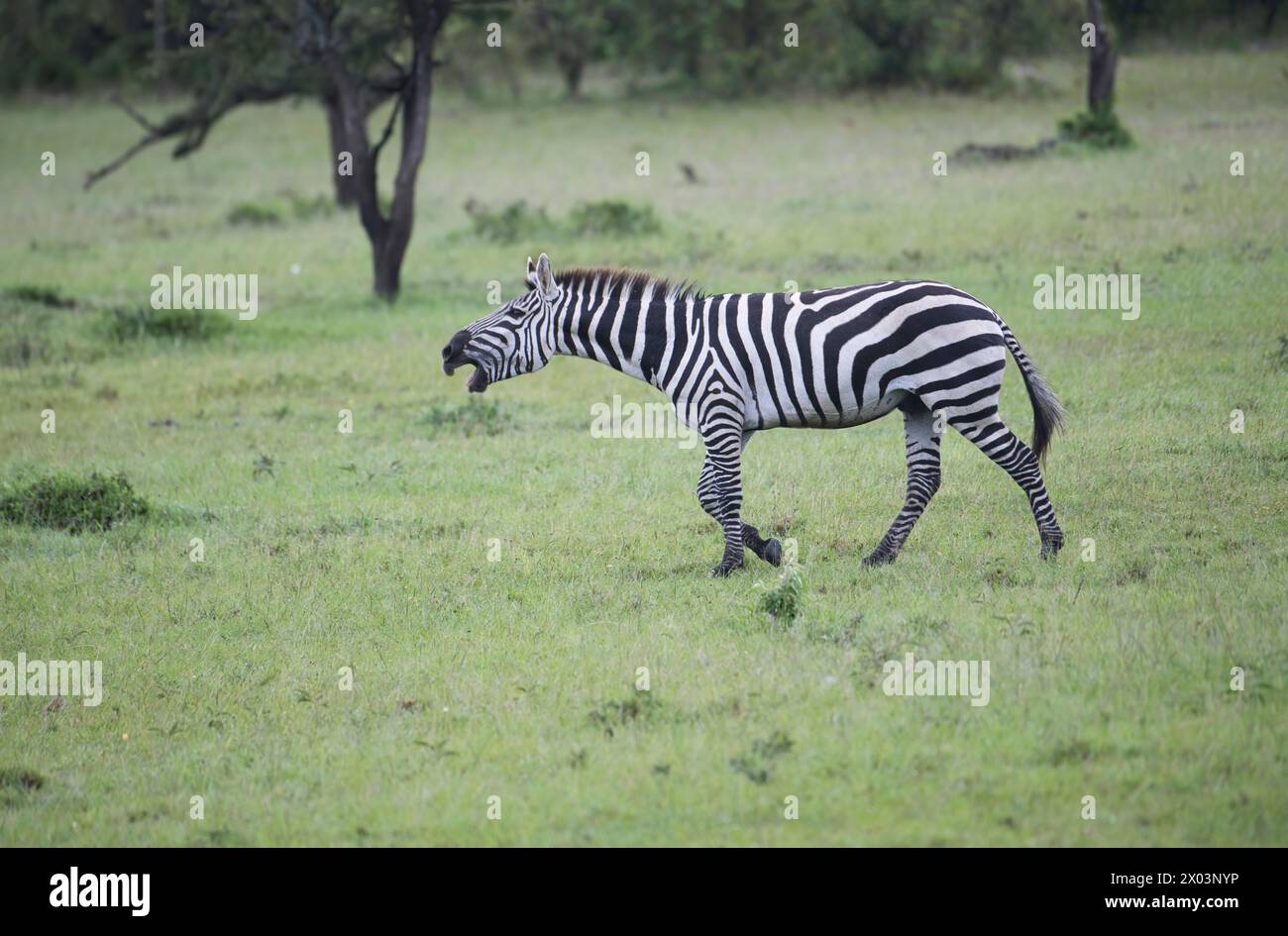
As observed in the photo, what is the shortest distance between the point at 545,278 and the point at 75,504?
195 inches

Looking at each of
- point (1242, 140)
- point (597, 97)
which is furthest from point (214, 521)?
point (597, 97)

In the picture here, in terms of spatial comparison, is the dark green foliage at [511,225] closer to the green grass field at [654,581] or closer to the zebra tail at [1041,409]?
the green grass field at [654,581]

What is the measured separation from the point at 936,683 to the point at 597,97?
4003 centimetres

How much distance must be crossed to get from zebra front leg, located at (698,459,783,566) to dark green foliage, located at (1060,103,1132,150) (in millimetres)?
18017

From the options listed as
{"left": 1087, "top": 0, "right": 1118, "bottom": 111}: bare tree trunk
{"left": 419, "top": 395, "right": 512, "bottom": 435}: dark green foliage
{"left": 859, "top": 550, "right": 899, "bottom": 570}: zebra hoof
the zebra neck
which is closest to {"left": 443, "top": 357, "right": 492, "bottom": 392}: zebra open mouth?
the zebra neck

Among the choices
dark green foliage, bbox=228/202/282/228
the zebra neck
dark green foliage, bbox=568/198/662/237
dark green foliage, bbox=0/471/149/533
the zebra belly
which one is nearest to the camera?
the zebra belly

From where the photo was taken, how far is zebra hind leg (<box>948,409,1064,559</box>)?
9750 mm

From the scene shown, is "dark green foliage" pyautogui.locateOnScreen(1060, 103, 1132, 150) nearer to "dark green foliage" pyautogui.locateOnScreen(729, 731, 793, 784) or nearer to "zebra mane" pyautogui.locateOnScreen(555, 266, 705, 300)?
"zebra mane" pyautogui.locateOnScreen(555, 266, 705, 300)

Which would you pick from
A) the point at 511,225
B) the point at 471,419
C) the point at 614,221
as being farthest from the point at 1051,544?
the point at 511,225

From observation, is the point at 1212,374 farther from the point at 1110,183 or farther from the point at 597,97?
the point at 597,97

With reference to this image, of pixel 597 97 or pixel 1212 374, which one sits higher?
pixel 597 97

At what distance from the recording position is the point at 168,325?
19969mm

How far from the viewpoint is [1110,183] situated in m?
22.1

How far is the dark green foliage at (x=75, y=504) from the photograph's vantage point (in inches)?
489
